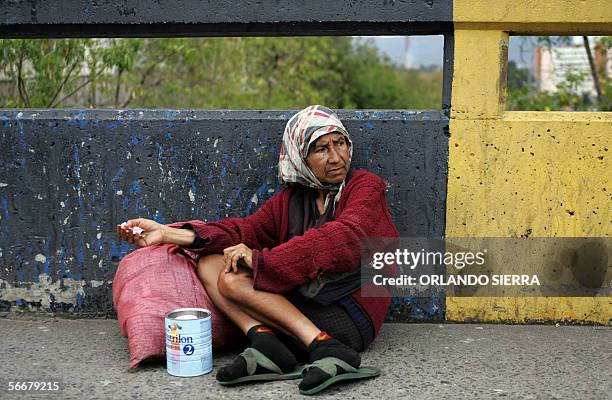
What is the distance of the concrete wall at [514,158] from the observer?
379cm

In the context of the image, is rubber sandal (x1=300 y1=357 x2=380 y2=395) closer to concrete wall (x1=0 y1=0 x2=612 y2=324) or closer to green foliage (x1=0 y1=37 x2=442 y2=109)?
concrete wall (x1=0 y1=0 x2=612 y2=324)

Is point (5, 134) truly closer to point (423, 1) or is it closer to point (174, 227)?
point (174, 227)

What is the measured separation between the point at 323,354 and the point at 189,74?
28.8 feet

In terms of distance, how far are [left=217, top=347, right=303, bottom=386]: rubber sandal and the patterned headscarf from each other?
2.64 ft

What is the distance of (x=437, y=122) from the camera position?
3.83 m

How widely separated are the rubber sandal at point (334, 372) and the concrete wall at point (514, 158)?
3.29ft

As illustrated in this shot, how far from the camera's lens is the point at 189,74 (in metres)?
11.4

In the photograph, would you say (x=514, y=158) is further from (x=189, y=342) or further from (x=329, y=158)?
(x=189, y=342)

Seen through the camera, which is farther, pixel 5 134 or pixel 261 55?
pixel 261 55

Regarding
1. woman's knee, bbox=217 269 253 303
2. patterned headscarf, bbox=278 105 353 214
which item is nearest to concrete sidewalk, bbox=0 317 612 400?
woman's knee, bbox=217 269 253 303

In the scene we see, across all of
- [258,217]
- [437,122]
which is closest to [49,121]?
[258,217]

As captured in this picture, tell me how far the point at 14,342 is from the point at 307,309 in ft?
4.63
